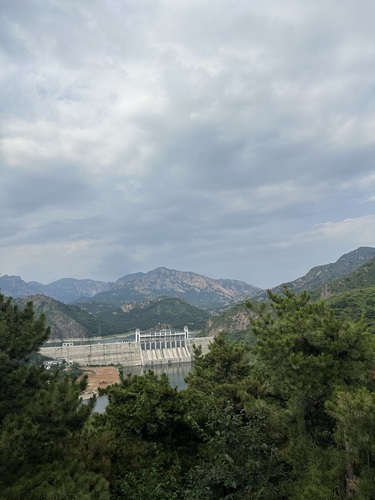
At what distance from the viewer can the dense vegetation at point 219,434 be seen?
647 cm

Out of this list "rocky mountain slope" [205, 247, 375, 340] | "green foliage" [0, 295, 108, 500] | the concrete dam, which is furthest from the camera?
the concrete dam

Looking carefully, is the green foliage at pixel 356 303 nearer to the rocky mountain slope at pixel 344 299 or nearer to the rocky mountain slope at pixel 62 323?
the rocky mountain slope at pixel 344 299

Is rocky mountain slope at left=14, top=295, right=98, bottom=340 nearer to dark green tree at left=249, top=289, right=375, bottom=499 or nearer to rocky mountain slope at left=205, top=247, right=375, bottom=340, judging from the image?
rocky mountain slope at left=205, top=247, right=375, bottom=340

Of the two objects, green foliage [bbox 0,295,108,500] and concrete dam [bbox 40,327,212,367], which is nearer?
green foliage [bbox 0,295,108,500]

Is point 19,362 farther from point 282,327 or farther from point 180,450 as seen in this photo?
point 282,327

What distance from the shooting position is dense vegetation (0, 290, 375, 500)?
6473 mm

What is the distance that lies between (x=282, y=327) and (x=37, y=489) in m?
6.99

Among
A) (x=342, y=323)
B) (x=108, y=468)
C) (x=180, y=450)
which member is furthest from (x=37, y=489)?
(x=342, y=323)

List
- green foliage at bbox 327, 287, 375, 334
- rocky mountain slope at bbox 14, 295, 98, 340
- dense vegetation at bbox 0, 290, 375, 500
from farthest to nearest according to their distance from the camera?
1. rocky mountain slope at bbox 14, 295, 98, 340
2. green foliage at bbox 327, 287, 375, 334
3. dense vegetation at bbox 0, 290, 375, 500


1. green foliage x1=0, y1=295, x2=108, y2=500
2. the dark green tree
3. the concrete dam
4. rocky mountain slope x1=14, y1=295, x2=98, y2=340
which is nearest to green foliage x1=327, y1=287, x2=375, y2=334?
A: the concrete dam

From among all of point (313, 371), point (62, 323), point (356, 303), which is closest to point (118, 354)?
point (356, 303)

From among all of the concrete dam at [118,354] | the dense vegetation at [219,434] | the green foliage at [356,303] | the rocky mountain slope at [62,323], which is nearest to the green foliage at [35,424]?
the dense vegetation at [219,434]

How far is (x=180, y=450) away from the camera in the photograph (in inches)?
463

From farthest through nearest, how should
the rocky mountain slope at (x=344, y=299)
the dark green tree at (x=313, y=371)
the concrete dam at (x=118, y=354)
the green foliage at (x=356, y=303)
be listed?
the concrete dam at (x=118, y=354), the rocky mountain slope at (x=344, y=299), the green foliage at (x=356, y=303), the dark green tree at (x=313, y=371)
